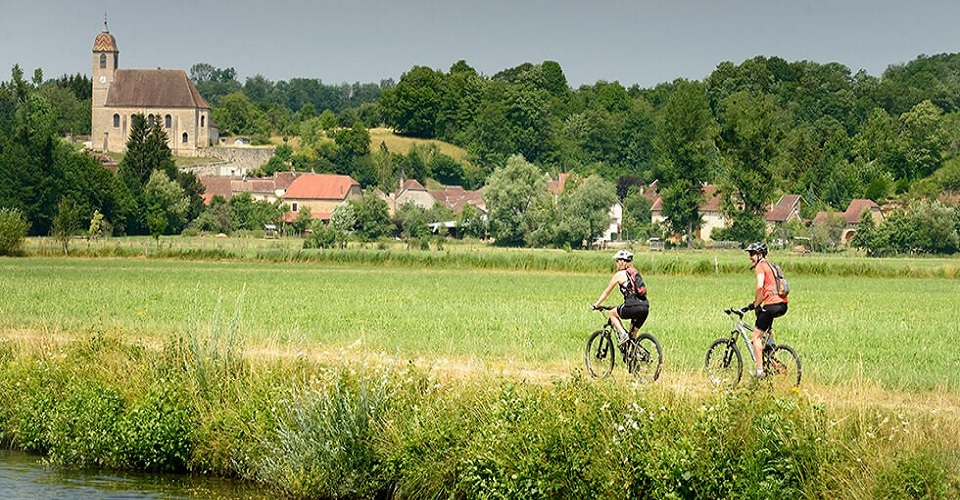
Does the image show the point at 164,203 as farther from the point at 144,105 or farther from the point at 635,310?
the point at 635,310

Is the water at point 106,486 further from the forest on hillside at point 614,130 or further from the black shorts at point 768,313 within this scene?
the forest on hillside at point 614,130

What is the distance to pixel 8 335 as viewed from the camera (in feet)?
88.8

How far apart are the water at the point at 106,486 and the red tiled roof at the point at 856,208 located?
108398 mm

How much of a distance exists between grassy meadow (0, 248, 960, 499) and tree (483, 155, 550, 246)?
72.1m

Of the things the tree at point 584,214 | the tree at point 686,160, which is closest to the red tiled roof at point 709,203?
the tree at point 686,160

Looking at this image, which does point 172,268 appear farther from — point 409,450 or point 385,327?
point 409,450

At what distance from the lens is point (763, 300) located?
1973cm

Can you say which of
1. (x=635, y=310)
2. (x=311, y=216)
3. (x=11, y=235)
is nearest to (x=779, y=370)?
(x=635, y=310)

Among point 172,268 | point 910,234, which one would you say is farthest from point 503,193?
point 172,268

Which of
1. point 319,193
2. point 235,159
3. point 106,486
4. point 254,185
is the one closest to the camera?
point 106,486

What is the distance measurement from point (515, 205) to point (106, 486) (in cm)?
8895

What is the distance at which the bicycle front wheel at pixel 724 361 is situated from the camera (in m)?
20.2

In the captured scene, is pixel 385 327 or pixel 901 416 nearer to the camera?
pixel 901 416

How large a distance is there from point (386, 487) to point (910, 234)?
8466 cm
